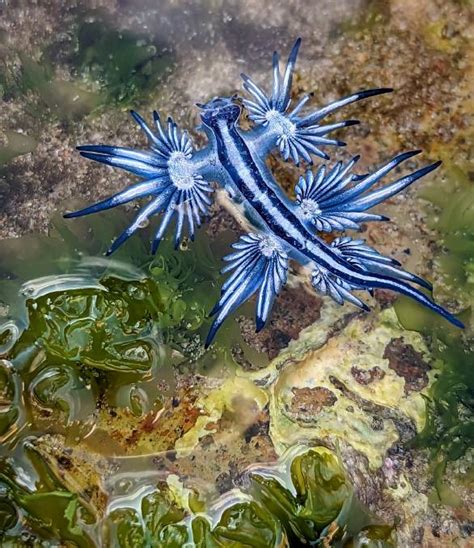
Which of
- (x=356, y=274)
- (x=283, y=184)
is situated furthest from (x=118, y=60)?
(x=356, y=274)

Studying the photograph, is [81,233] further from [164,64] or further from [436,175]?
[436,175]

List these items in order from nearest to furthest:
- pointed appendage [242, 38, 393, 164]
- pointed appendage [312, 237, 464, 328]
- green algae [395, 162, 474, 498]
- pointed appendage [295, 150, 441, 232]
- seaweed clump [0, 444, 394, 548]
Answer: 1. pointed appendage [312, 237, 464, 328]
2. pointed appendage [295, 150, 441, 232]
3. pointed appendage [242, 38, 393, 164]
4. seaweed clump [0, 444, 394, 548]
5. green algae [395, 162, 474, 498]

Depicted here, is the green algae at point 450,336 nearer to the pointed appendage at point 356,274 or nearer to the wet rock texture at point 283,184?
the wet rock texture at point 283,184

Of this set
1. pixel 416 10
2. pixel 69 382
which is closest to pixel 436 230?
pixel 416 10

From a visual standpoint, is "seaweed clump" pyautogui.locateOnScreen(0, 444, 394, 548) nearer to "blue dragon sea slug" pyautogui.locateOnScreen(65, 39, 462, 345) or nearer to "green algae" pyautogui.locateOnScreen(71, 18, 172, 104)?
"blue dragon sea slug" pyautogui.locateOnScreen(65, 39, 462, 345)

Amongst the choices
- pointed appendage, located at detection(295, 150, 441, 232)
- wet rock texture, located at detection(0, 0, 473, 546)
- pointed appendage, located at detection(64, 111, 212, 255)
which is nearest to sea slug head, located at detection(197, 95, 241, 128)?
pointed appendage, located at detection(64, 111, 212, 255)

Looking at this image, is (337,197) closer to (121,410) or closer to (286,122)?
(286,122)

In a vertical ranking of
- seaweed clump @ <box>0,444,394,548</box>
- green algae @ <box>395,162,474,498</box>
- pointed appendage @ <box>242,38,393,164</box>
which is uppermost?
pointed appendage @ <box>242,38,393,164</box>
